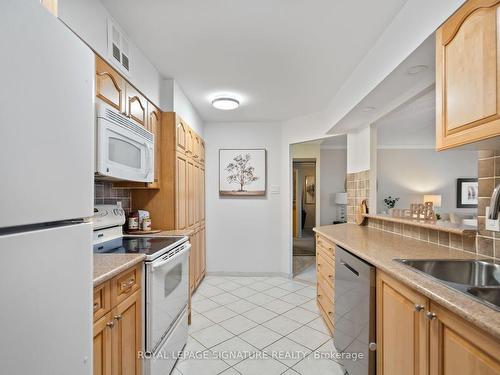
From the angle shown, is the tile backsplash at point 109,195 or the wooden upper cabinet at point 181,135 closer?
the tile backsplash at point 109,195

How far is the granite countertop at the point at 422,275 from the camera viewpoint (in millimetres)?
769

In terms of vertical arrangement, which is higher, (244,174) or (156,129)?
(156,129)

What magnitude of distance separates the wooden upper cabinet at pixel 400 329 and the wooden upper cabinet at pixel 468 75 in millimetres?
714

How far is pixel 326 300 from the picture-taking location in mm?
2385

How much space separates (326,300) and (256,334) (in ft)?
2.26

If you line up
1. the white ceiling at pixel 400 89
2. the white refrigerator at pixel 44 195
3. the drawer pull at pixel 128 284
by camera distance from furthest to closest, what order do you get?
1. the white ceiling at pixel 400 89
2. the drawer pull at pixel 128 284
3. the white refrigerator at pixel 44 195

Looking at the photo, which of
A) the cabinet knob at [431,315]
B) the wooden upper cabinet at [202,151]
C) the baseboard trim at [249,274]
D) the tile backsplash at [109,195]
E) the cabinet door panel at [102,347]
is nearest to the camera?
the cabinet knob at [431,315]

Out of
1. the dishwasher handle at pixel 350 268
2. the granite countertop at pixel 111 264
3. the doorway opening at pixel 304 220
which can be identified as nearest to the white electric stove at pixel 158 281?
the granite countertop at pixel 111 264

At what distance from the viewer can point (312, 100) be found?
3211 millimetres

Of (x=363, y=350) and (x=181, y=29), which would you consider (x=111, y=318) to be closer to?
(x=363, y=350)

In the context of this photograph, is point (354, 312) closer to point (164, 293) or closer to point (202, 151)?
point (164, 293)

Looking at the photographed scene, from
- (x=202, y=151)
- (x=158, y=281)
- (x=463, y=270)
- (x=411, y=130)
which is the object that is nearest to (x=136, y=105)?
(x=158, y=281)

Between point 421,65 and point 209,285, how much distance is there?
3.30 meters

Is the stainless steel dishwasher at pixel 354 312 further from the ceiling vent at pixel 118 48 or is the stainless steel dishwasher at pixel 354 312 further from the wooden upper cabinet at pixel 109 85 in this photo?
the ceiling vent at pixel 118 48
